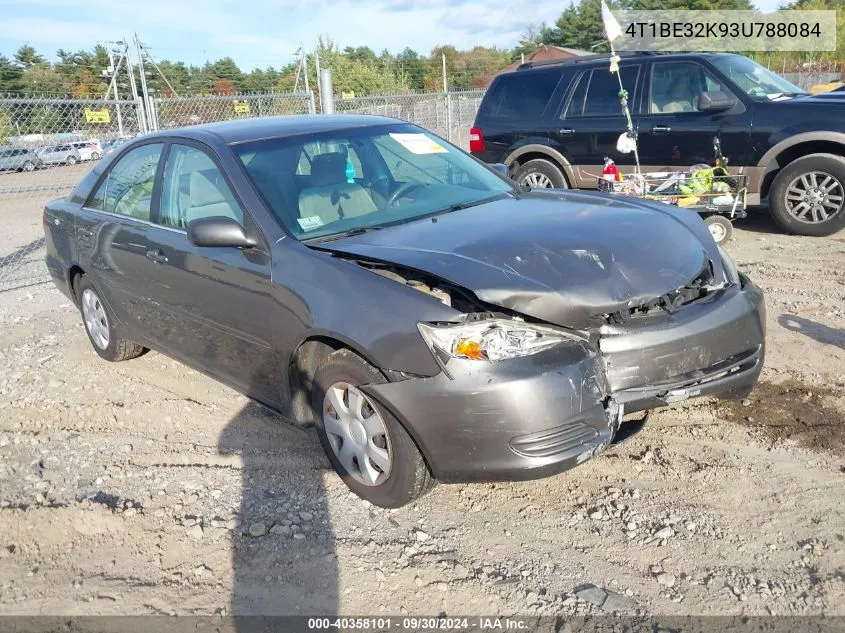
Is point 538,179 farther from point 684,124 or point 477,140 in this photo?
point 684,124

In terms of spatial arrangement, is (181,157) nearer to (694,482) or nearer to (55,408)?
(55,408)

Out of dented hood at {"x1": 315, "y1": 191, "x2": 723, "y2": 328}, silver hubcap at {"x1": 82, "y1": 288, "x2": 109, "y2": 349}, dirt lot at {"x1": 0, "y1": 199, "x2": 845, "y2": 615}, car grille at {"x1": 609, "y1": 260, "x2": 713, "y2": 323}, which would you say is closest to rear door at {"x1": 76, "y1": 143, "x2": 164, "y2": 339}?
silver hubcap at {"x1": 82, "y1": 288, "x2": 109, "y2": 349}

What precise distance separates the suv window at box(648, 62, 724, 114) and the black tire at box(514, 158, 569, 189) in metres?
1.29

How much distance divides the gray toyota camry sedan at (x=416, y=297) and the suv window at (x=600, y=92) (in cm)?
477

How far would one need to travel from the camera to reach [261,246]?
11.4 ft

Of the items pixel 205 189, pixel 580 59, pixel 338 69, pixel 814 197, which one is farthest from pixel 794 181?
pixel 338 69

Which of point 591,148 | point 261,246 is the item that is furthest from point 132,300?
point 591,148

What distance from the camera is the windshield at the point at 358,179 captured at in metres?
3.69

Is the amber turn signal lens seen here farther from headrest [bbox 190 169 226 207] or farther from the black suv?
the black suv

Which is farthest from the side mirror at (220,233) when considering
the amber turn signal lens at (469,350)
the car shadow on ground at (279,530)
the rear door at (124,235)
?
the amber turn signal lens at (469,350)

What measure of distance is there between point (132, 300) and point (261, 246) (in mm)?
1581

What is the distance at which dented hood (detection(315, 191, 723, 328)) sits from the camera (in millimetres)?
2891

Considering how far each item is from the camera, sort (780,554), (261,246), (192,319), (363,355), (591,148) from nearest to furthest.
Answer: (780,554) → (363,355) → (261,246) → (192,319) → (591,148)

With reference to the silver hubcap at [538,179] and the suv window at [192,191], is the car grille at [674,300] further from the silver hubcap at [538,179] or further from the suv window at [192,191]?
the silver hubcap at [538,179]
